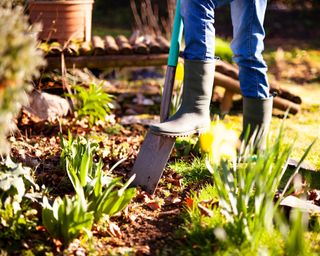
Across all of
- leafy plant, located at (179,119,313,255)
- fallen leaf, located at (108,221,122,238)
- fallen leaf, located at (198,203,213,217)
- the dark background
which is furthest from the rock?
the dark background

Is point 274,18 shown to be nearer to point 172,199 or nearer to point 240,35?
point 240,35

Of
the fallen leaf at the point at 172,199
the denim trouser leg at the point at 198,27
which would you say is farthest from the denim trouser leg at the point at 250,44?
the fallen leaf at the point at 172,199

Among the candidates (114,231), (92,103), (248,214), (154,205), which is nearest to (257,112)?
(154,205)

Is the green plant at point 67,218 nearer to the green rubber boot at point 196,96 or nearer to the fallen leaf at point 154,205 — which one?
the fallen leaf at point 154,205

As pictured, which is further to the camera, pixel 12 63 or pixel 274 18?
pixel 274 18

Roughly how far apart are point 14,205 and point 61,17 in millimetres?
2676

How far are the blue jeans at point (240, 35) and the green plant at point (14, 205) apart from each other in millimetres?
1214

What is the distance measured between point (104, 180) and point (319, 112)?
9.98ft

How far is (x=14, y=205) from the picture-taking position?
2492 millimetres

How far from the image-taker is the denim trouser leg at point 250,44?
3.28 meters

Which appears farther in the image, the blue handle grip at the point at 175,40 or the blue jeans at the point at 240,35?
the blue handle grip at the point at 175,40

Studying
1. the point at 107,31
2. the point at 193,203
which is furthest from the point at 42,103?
the point at 107,31

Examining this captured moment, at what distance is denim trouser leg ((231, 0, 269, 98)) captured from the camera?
3.28 m

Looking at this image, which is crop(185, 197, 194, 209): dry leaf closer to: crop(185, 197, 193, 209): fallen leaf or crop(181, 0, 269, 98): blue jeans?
crop(185, 197, 193, 209): fallen leaf
